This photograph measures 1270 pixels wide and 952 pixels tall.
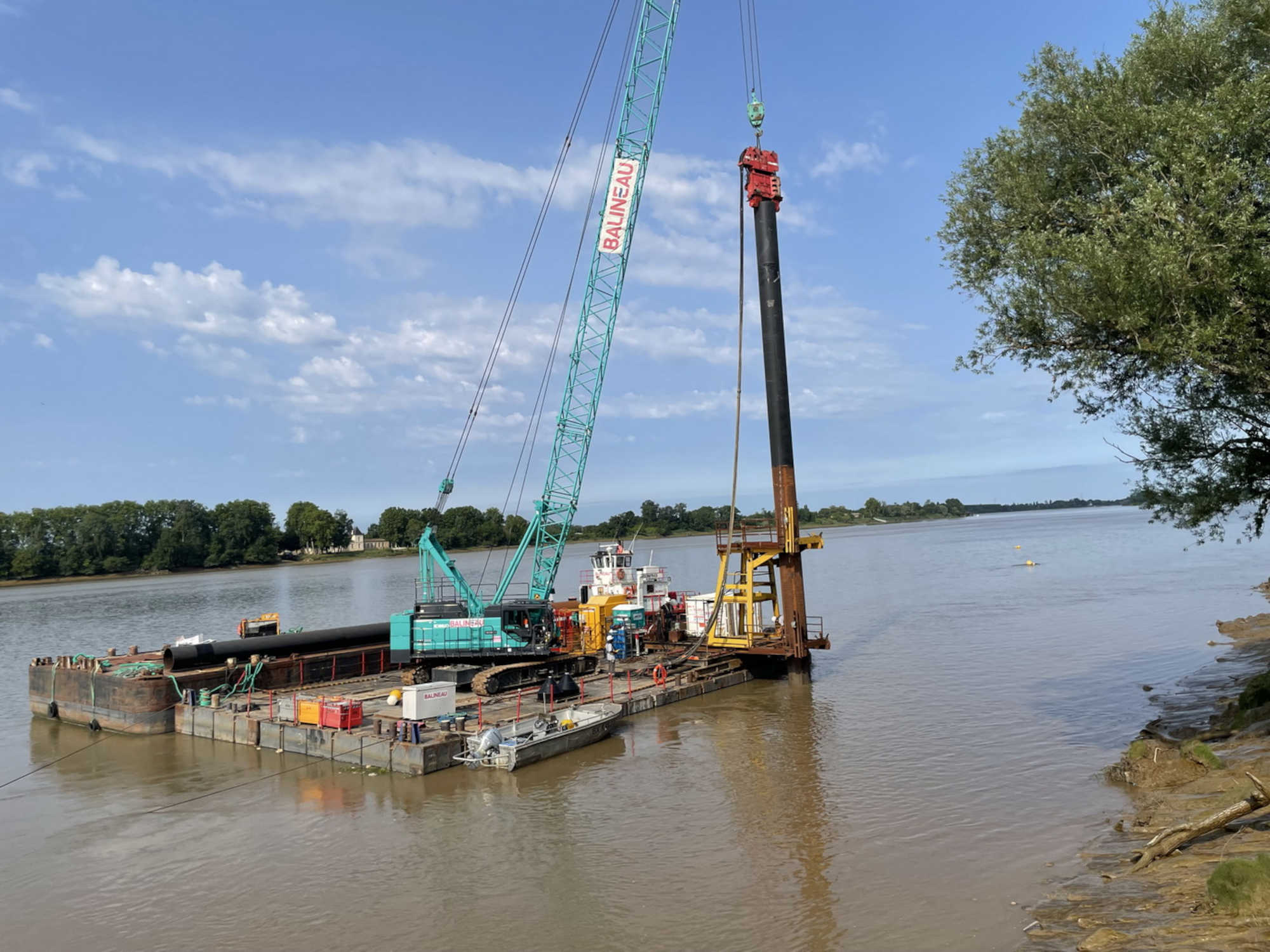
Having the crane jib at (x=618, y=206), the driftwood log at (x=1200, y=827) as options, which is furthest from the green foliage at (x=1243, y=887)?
the crane jib at (x=618, y=206)

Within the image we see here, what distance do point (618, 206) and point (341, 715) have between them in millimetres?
24053

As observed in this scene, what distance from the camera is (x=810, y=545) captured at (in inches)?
1206

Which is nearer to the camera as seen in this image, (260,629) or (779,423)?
(779,423)

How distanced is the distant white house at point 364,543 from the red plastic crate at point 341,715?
561 feet

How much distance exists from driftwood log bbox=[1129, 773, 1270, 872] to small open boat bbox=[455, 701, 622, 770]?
41.9 ft

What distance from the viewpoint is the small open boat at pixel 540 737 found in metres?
19.8

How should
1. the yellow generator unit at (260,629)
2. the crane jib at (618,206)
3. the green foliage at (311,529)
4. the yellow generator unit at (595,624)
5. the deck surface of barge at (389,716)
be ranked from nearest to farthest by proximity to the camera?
the deck surface of barge at (389,716) < the yellow generator unit at (595,624) < the yellow generator unit at (260,629) < the crane jib at (618,206) < the green foliage at (311,529)

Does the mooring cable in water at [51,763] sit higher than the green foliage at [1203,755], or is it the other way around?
the green foliage at [1203,755]

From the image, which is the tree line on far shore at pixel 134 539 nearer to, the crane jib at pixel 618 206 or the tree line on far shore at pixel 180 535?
the tree line on far shore at pixel 180 535

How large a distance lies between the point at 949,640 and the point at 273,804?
99.3 feet

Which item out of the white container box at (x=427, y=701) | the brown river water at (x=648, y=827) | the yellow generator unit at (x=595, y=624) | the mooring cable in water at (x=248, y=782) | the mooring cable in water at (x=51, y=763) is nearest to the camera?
the brown river water at (x=648, y=827)

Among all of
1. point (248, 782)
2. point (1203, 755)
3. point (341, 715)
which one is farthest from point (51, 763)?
point (1203, 755)

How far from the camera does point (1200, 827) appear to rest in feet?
34.9

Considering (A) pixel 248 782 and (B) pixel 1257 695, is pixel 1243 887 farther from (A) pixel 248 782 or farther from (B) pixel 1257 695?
(A) pixel 248 782
